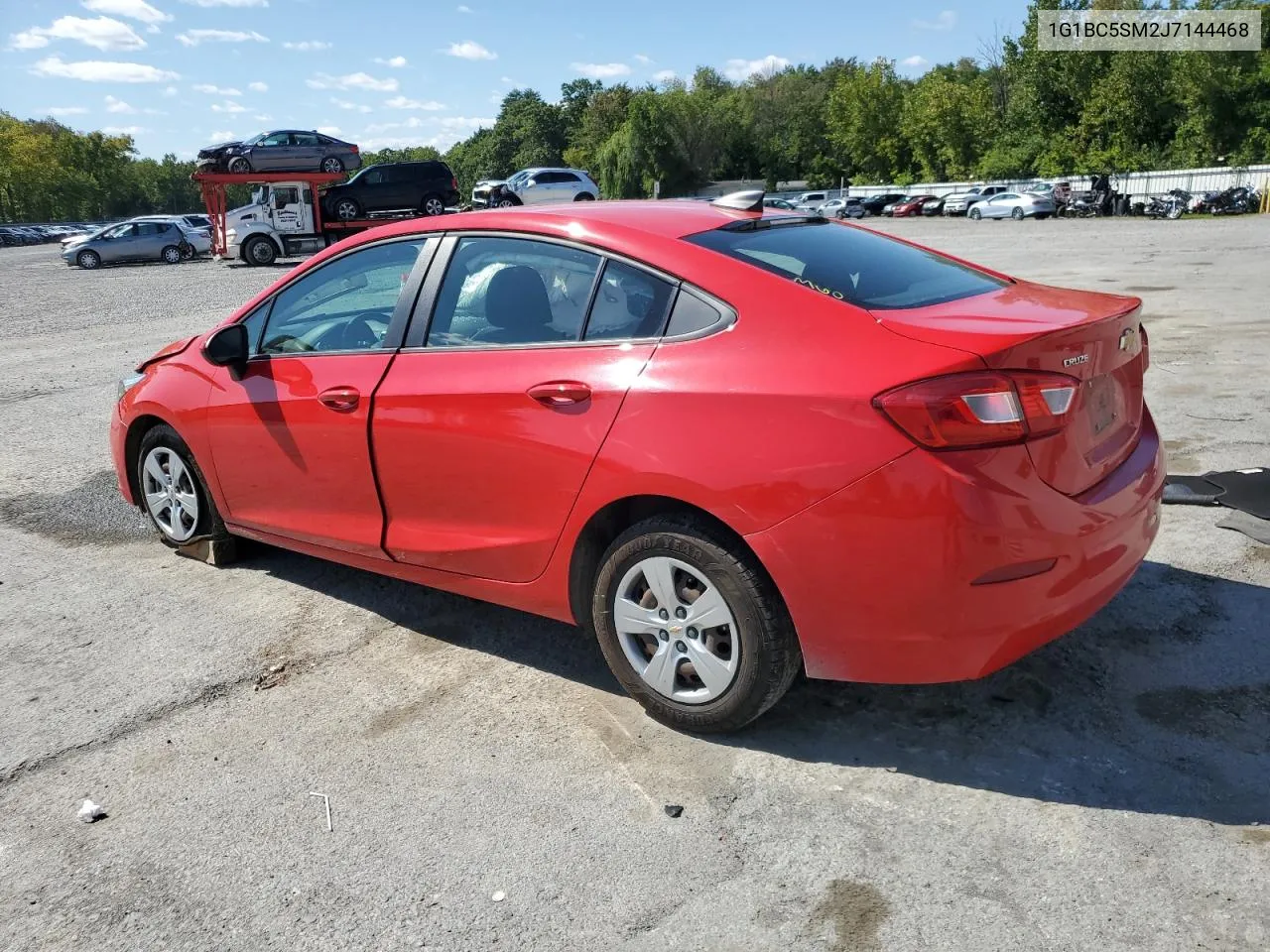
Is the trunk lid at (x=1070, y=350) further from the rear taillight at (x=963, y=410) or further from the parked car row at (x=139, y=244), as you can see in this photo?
the parked car row at (x=139, y=244)

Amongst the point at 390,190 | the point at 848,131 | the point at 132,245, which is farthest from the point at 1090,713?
the point at 848,131

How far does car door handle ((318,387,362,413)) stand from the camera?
12.8ft

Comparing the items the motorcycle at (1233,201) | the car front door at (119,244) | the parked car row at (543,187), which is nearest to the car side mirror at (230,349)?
the parked car row at (543,187)

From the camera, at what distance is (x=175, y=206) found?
13250cm

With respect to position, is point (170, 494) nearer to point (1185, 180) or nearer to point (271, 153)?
point (271, 153)

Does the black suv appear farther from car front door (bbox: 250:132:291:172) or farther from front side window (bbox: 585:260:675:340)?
front side window (bbox: 585:260:675:340)

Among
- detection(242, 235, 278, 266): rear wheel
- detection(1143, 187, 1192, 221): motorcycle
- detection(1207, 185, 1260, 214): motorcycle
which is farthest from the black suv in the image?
detection(1207, 185, 1260, 214): motorcycle

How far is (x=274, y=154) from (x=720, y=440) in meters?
31.3

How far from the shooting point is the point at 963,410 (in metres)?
2.71

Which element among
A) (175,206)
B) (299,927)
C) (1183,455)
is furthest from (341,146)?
(175,206)

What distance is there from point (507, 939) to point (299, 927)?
53cm

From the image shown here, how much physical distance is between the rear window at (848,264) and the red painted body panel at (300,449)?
144cm

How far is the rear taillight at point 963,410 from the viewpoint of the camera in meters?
2.69

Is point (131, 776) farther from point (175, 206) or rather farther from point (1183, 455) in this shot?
point (175, 206)
